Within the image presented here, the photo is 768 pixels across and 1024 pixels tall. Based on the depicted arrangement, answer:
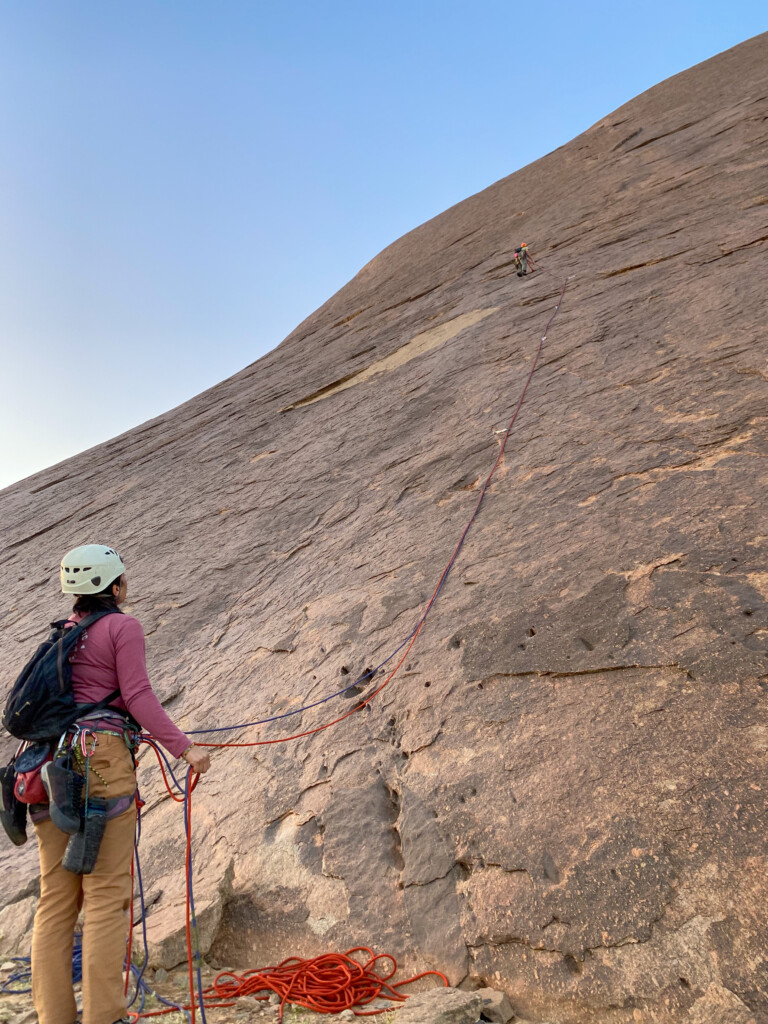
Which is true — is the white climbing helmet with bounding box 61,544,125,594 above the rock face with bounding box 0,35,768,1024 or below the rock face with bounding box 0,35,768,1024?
above

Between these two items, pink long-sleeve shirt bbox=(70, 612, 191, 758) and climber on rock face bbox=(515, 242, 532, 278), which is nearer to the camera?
pink long-sleeve shirt bbox=(70, 612, 191, 758)

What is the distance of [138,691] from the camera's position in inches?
92.3

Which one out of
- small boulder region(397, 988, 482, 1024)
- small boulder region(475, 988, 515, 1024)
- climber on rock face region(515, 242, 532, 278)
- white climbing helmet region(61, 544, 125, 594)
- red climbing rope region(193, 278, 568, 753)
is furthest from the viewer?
climber on rock face region(515, 242, 532, 278)

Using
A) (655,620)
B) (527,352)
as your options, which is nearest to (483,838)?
(655,620)

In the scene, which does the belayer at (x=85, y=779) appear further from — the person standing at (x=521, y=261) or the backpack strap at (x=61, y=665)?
the person standing at (x=521, y=261)

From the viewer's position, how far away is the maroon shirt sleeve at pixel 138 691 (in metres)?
2.33

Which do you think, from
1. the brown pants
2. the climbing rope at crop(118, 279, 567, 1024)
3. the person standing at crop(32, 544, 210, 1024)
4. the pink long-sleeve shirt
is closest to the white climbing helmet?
the person standing at crop(32, 544, 210, 1024)

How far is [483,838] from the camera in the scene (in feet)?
8.28

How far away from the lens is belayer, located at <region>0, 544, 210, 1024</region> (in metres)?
2.13

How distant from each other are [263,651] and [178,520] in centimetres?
275

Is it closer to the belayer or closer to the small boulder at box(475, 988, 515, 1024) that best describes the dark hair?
the belayer

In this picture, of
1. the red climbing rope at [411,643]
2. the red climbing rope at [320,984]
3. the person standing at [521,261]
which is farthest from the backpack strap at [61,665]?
the person standing at [521,261]

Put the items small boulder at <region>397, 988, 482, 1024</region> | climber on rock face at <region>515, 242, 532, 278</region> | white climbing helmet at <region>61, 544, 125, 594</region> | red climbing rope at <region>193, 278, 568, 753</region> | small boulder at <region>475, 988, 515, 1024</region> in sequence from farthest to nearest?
climber on rock face at <region>515, 242, 532, 278</region> < red climbing rope at <region>193, 278, 568, 753</region> < white climbing helmet at <region>61, 544, 125, 594</region> < small boulder at <region>475, 988, 515, 1024</region> < small boulder at <region>397, 988, 482, 1024</region>

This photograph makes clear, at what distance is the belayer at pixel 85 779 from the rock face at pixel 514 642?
571 mm
